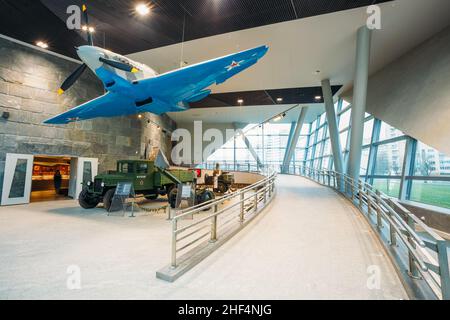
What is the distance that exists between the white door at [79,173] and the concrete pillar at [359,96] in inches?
458

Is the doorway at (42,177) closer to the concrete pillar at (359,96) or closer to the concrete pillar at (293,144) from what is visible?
the concrete pillar at (359,96)

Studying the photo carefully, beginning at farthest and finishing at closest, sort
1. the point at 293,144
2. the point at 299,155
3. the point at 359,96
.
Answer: the point at 299,155
the point at 293,144
the point at 359,96

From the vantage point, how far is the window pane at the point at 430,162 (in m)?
7.25

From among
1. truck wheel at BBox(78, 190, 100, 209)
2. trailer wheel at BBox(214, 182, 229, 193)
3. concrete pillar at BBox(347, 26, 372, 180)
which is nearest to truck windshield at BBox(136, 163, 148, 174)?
truck wheel at BBox(78, 190, 100, 209)

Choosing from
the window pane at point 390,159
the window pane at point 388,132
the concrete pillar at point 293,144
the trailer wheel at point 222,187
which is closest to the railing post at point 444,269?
the window pane at point 390,159

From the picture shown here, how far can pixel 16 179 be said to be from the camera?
8219 mm

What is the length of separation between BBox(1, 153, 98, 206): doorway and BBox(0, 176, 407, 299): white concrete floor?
3.52 m

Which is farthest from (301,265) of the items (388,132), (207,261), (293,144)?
(293,144)

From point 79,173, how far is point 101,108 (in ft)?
12.9

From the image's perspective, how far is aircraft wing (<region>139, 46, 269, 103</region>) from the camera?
212 inches

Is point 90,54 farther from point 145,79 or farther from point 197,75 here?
point 197,75

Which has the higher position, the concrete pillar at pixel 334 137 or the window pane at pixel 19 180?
the concrete pillar at pixel 334 137

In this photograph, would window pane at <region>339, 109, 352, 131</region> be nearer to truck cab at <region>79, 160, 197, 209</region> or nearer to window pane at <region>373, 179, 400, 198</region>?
window pane at <region>373, 179, 400, 198</region>

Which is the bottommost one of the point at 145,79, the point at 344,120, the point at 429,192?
the point at 429,192
